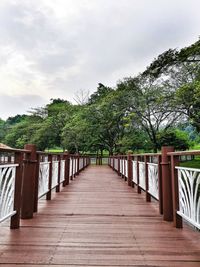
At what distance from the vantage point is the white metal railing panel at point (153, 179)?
3.47 metres

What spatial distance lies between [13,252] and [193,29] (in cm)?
1372

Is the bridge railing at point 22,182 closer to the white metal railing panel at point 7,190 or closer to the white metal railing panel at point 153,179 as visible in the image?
the white metal railing panel at point 7,190

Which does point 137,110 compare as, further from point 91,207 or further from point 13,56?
point 91,207

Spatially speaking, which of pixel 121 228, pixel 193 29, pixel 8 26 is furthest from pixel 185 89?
pixel 121 228

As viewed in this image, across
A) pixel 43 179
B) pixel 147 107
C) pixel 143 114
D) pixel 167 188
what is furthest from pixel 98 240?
pixel 143 114

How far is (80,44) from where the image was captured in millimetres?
12938

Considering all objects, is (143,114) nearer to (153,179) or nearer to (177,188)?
(153,179)

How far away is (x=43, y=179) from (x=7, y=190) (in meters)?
1.42

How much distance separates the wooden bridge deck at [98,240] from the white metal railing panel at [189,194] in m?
0.22

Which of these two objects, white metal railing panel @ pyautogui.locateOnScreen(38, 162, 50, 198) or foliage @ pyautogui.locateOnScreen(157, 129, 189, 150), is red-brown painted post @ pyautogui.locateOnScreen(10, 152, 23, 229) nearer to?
white metal railing panel @ pyautogui.locateOnScreen(38, 162, 50, 198)

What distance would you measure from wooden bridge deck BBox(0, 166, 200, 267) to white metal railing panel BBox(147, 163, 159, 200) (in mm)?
304

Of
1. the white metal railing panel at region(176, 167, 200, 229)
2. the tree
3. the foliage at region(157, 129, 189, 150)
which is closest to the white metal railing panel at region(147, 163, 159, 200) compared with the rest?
the white metal railing panel at region(176, 167, 200, 229)

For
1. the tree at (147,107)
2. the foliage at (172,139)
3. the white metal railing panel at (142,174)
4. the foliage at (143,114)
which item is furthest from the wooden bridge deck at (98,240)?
the foliage at (172,139)

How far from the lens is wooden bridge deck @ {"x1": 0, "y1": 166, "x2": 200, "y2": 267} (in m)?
1.72
